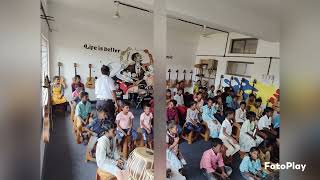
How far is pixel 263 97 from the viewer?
1892 mm

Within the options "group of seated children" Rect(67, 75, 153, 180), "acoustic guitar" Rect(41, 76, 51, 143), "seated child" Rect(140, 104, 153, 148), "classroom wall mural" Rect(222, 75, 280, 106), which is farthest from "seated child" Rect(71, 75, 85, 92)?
"classroom wall mural" Rect(222, 75, 280, 106)

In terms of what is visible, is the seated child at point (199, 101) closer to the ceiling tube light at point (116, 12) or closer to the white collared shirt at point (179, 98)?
the white collared shirt at point (179, 98)

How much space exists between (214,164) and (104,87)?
100 centimetres

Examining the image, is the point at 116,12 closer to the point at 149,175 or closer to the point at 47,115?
the point at 47,115

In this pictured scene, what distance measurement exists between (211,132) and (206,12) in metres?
0.82

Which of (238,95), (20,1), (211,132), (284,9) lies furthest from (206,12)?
(20,1)

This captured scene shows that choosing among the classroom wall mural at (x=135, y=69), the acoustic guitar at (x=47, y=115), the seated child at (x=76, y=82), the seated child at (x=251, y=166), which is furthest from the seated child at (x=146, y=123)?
the seated child at (x=251, y=166)

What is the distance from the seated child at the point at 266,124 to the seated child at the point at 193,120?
47 centimetres

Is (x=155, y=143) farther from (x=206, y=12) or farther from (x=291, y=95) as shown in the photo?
(x=206, y=12)

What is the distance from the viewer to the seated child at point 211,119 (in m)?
1.82

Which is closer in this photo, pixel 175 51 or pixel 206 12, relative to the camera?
pixel 175 51

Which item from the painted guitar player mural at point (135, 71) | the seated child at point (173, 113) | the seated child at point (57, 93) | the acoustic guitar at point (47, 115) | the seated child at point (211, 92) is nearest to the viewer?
the acoustic guitar at point (47, 115)

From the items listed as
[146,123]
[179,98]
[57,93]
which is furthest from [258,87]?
[57,93]

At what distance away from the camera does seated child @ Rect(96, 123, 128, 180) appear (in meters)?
1.26
